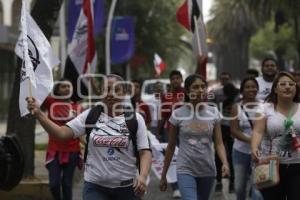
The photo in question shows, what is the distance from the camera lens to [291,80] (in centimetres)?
631

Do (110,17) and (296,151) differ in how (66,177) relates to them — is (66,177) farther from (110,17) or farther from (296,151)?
(110,17)

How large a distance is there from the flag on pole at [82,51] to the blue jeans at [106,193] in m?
6.07

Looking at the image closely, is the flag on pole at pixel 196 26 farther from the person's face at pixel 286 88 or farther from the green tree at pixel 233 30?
the green tree at pixel 233 30

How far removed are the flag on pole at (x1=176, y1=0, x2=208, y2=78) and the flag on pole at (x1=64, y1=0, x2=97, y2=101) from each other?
1.65m

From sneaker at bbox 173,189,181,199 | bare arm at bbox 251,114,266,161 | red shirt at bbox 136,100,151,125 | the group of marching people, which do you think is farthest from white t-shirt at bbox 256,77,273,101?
red shirt at bbox 136,100,151,125

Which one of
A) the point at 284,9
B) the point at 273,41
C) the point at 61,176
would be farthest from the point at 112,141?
the point at 273,41

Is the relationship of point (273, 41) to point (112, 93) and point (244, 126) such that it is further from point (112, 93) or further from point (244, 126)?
point (112, 93)

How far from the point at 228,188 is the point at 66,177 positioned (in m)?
3.36

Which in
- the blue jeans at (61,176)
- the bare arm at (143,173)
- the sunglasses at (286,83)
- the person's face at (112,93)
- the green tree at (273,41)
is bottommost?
the blue jeans at (61,176)

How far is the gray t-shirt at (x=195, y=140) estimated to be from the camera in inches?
267

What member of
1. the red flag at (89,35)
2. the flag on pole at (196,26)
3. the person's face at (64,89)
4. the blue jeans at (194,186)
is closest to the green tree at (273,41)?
the red flag at (89,35)

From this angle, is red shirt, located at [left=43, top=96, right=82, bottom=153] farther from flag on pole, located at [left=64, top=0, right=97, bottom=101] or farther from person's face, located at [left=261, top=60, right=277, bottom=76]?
flag on pole, located at [left=64, top=0, right=97, bottom=101]

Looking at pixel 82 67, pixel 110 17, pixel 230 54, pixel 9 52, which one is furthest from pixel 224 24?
pixel 82 67

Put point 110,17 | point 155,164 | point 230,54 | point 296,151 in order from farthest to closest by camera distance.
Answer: point 230,54, point 110,17, point 155,164, point 296,151
